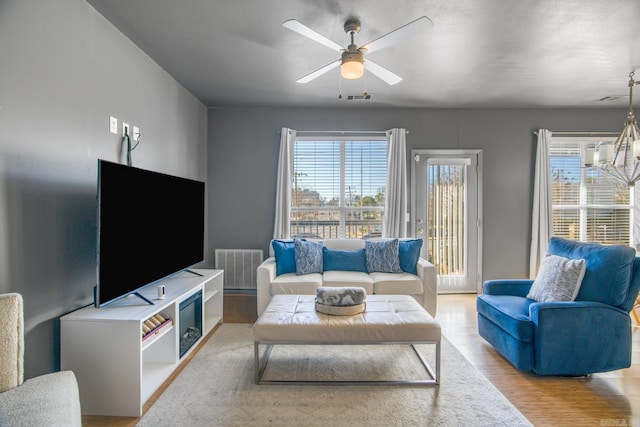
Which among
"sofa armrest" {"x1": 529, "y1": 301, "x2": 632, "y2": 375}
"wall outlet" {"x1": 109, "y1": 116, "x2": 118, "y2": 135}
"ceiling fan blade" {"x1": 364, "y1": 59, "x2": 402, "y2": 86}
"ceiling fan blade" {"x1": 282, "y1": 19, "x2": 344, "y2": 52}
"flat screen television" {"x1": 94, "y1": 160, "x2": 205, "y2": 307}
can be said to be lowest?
"sofa armrest" {"x1": 529, "y1": 301, "x2": 632, "y2": 375}

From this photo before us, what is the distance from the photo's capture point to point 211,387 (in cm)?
222

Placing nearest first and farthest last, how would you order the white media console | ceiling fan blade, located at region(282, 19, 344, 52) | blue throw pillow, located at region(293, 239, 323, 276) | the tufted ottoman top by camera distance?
the white media console → ceiling fan blade, located at region(282, 19, 344, 52) → the tufted ottoman top → blue throw pillow, located at region(293, 239, 323, 276)

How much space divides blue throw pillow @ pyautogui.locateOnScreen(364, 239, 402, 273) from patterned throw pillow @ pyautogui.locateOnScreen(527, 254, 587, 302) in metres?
1.33

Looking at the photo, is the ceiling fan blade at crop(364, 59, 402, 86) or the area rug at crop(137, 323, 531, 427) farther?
the ceiling fan blade at crop(364, 59, 402, 86)

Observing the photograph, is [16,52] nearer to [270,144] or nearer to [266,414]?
[266,414]

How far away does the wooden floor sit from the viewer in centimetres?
192

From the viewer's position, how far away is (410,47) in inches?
113

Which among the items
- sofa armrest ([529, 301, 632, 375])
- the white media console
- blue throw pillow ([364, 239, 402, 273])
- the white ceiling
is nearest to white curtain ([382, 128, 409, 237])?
the white ceiling

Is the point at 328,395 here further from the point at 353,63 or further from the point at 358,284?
the point at 353,63

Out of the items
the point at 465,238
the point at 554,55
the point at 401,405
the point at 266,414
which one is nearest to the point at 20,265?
the point at 266,414

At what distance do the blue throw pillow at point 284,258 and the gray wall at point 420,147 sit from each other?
83cm

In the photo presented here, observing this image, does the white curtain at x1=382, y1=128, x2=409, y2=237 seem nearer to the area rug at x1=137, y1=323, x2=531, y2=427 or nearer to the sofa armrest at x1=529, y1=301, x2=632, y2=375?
the area rug at x1=137, y1=323, x2=531, y2=427

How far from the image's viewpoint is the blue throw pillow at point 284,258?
374 centimetres

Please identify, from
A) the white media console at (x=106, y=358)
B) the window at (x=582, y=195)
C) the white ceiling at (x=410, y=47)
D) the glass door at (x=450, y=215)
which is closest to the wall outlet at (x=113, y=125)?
the white ceiling at (x=410, y=47)
